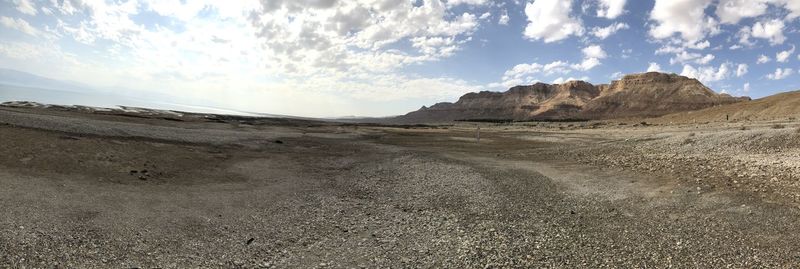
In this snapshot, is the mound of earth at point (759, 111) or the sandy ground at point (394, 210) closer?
the sandy ground at point (394, 210)

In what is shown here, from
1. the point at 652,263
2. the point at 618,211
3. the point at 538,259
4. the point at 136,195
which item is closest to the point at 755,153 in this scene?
the point at 618,211

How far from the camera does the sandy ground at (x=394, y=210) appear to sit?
1179 cm

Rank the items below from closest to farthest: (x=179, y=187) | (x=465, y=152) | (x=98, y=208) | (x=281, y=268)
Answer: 1. (x=281, y=268)
2. (x=98, y=208)
3. (x=179, y=187)
4. (x=465, y=152)

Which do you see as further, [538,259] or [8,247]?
[538,259]

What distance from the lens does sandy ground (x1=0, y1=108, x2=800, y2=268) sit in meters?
11.8

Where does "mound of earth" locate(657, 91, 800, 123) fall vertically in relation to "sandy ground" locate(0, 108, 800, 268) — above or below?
above

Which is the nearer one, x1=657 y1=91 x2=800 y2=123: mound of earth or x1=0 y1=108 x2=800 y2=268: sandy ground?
x1=0 y1=108 x2=800 y2=268: sandy ground

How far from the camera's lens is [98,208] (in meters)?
14.7

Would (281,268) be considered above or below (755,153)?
below

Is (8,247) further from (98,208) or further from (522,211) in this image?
(522,211)

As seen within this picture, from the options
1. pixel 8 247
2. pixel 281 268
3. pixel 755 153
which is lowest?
pixel 281 268

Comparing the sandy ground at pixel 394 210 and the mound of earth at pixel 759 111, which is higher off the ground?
the mound of earth at pixel 759 111

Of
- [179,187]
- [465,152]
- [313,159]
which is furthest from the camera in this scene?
[465,152]

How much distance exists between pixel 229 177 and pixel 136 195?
6382 millimetres
